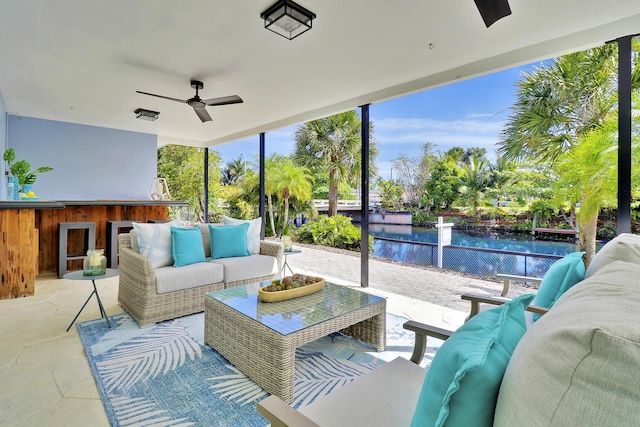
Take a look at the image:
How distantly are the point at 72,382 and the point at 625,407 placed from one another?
266 cm

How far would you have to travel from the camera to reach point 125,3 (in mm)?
2449

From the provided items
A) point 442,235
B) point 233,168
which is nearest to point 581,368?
point 442,235

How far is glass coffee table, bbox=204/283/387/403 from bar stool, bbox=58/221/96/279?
11.5 ft

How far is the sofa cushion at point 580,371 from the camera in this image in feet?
1.55

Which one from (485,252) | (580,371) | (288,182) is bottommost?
(485,252)

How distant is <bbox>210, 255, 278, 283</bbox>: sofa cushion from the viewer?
346 centimetres

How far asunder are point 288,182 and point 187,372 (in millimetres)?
6704

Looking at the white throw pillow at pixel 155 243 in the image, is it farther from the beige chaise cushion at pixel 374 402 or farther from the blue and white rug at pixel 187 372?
the beige chaise cushion at pixel 374 402

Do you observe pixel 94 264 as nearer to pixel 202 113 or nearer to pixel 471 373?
pixel 202 113

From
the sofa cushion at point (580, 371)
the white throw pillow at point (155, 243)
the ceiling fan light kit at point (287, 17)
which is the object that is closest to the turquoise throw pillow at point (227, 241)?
the white throw pillow at point (155, 243)

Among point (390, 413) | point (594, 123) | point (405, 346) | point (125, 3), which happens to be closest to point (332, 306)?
point (405, 346)

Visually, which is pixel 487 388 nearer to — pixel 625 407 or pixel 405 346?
pixel 625 407

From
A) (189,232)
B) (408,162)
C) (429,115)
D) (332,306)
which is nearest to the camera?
(332,306)

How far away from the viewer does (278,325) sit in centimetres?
198
